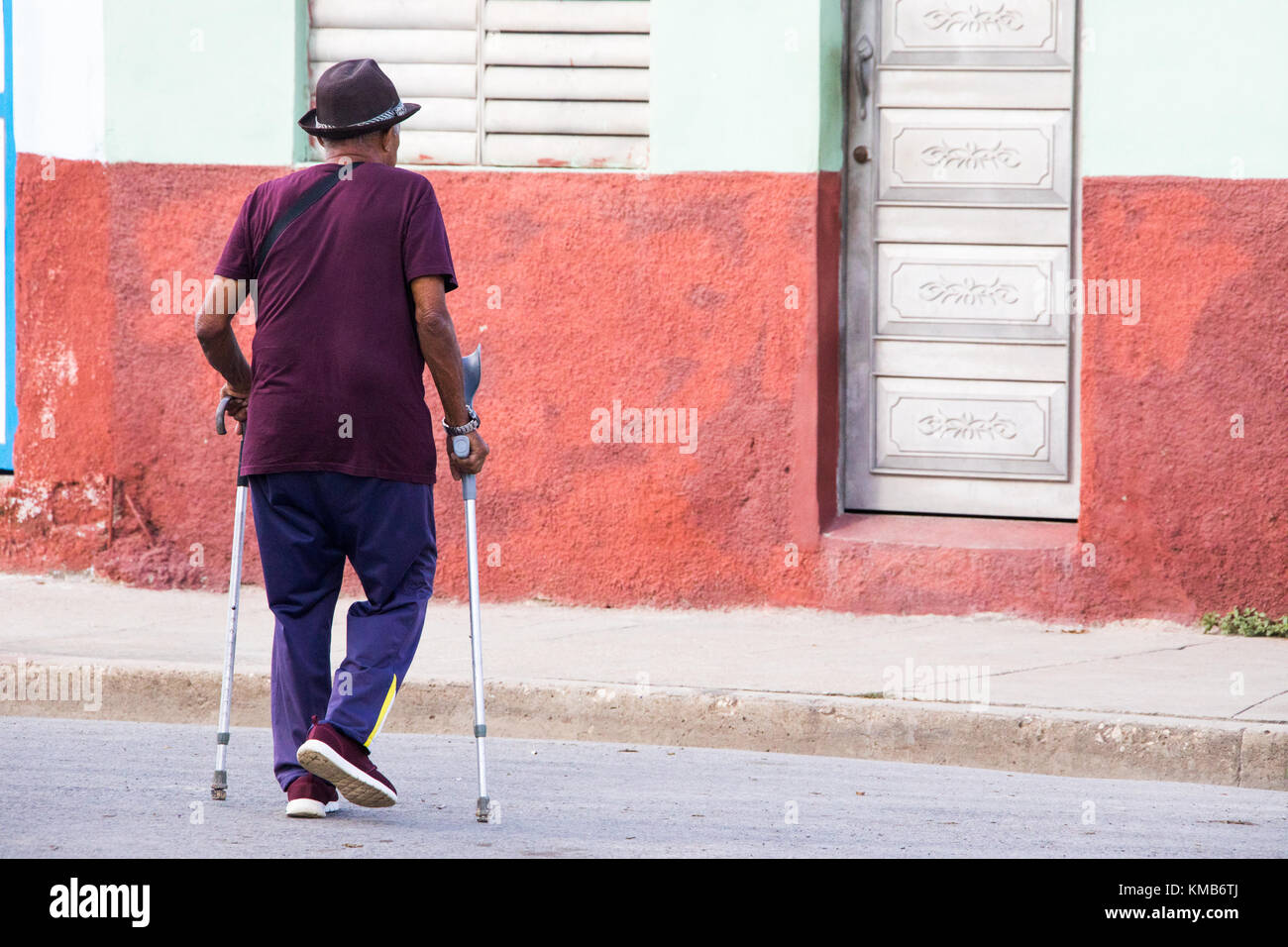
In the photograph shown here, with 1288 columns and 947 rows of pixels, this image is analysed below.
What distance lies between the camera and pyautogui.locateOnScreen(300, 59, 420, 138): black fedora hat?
188 inches

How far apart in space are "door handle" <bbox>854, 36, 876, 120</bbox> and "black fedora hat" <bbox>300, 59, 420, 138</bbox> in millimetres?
3902

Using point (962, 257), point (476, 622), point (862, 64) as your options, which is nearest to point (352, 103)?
point (476, 622)

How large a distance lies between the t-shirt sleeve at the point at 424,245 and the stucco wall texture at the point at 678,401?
3574 millimetres

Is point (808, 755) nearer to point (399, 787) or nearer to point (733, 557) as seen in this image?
point (399, 787)

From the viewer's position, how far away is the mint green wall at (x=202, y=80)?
336 inches

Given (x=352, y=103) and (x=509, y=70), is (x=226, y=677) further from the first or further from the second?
(x=509, y=70)

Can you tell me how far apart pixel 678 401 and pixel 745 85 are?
1.47 metres

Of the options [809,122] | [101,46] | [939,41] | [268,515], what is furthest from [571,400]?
[268,515]

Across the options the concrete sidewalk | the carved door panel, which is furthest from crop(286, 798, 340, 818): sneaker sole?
the carved door panel

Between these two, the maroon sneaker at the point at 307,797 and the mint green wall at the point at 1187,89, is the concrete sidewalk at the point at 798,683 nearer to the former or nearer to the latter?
the maroon sneaker at the point at 307,797

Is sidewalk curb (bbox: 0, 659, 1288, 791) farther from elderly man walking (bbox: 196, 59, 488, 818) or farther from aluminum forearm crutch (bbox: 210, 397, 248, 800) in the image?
elderly man walking (bbox: 196, 59, 488, 818)

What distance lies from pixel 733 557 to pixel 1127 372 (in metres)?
1.94

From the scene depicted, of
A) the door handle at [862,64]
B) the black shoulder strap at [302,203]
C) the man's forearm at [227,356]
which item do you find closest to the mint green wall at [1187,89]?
the door handle at [862,64]

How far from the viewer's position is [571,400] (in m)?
8.33
